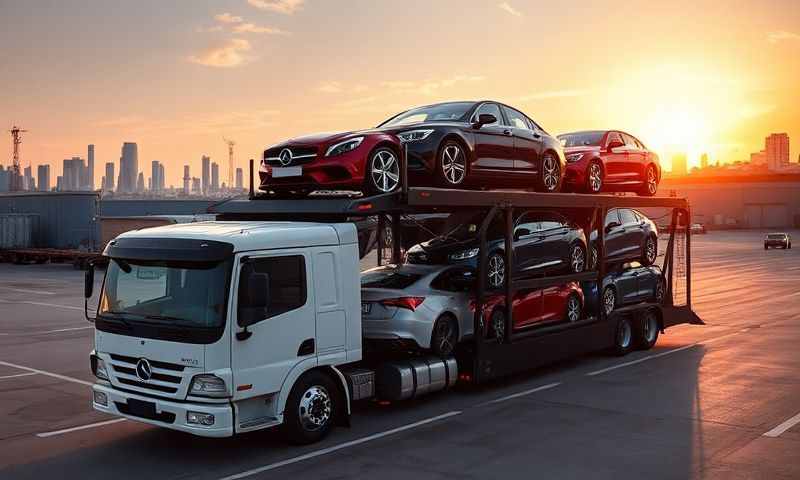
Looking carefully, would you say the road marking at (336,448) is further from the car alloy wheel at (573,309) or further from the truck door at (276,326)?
the car alloy wheel at (573,309)

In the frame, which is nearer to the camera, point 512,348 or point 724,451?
point 724,451

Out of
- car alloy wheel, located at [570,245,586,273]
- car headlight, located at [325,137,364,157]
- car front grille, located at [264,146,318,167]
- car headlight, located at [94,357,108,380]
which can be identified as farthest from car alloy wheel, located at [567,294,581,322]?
car headlight, located at [94,357,108,380]

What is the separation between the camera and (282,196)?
33.2 ft

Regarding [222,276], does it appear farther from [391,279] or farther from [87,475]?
[391,279]

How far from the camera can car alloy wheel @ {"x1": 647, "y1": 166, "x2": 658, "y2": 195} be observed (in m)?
15.6

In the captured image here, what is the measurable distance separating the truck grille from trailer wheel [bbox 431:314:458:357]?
11.5 feet

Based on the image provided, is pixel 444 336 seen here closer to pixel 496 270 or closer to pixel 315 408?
pixel 496 270

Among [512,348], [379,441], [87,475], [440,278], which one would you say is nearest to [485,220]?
[440,278]

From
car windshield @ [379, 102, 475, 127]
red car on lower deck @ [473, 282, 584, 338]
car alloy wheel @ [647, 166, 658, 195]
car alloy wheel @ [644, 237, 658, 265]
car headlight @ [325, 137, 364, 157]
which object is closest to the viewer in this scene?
car headlight @ [325, 137, 364, 157]

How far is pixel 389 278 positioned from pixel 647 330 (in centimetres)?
651

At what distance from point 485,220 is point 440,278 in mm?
944

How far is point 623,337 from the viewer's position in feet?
46.7

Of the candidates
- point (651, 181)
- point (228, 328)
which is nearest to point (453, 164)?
point (228, 328)

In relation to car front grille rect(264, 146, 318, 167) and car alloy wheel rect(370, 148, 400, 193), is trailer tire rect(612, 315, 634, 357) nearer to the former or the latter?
car alloy wheel rect(370, 148, 400, 193)
